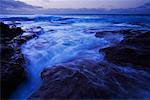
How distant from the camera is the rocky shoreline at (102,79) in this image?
3.56 meters

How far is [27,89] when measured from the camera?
413cm

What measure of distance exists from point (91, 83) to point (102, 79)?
406 mm

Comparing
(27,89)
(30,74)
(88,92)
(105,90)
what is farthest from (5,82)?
(105,90)

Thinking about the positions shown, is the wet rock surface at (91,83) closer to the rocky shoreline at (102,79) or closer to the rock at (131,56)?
the rocky shoreline at (102,79)

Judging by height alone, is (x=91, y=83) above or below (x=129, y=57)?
below

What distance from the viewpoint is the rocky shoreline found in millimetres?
3559

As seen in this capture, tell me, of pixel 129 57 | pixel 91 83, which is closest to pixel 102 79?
pixel 91 83

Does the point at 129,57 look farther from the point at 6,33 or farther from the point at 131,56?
the point at 6,33

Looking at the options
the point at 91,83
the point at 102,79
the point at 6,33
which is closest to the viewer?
the point at 91,83

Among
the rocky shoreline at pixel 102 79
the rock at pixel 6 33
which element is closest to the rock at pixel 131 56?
the rocky shoreline at pixel 102 79

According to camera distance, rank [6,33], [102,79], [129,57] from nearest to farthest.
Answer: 1. [102,79]
2. [129,57]
3. [6,33]

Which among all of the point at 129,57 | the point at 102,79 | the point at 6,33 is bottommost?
the point at 102,79

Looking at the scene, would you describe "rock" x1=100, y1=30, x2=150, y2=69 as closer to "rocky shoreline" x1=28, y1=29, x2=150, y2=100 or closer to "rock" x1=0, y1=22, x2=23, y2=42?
"rocky shoreline" x1=28, y1=29, x2=150, y2=100

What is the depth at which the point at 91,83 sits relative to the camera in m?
3.94
